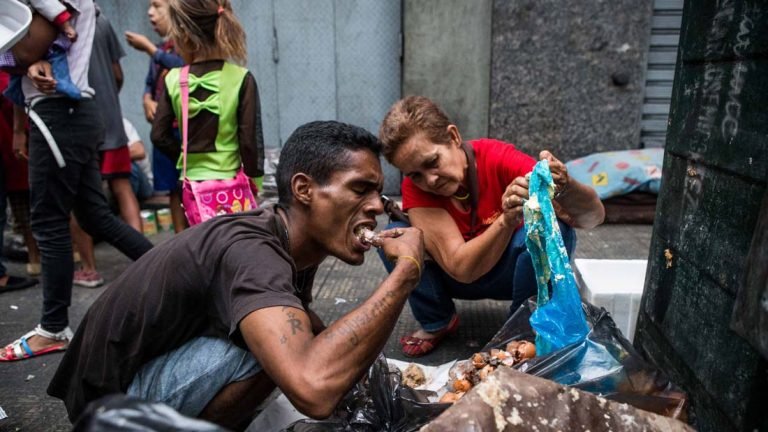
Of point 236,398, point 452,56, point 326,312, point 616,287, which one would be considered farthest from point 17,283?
point 452,56

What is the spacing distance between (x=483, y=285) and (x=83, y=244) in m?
2.72

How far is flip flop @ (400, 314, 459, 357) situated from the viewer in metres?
2.76

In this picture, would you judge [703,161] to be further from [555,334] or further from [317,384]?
[317,384]

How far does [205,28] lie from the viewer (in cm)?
285

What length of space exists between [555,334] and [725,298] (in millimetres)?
495

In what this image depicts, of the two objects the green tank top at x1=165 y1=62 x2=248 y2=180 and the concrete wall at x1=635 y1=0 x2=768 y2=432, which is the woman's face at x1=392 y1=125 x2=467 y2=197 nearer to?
the concrete wall at x1=635 y1=0 x2=768 y2=432

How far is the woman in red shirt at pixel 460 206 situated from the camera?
7.46ft

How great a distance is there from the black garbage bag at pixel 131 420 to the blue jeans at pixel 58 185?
2231mm

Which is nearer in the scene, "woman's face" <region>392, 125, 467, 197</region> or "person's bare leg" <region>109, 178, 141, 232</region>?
"woman's face" <region>392, 125, 467, 197</region>

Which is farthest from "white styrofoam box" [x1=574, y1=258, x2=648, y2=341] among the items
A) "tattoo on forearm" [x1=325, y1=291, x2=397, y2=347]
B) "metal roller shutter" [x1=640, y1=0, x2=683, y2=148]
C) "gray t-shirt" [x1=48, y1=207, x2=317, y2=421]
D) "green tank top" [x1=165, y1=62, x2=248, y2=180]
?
"metal roller shutter" [x1=640, y1=0, x2=683, y2=148]

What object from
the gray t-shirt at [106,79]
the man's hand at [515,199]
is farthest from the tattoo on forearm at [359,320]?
the gray t-shirt at [106,79]

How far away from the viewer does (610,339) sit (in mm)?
1769

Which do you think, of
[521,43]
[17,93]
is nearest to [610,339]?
[17,93]

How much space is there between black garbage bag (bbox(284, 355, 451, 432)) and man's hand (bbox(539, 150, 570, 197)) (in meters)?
0.89
